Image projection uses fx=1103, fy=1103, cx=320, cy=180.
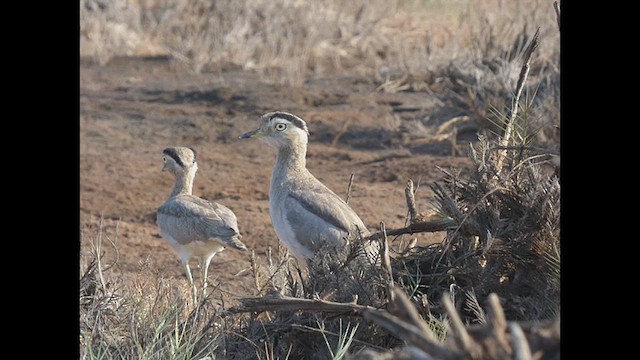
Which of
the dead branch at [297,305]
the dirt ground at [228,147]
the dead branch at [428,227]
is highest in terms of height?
the dead branch at [428,227]

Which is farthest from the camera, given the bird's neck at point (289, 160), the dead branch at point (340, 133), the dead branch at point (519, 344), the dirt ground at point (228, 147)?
the dead branch at point (340, 133)

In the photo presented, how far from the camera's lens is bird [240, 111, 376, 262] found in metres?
5.95

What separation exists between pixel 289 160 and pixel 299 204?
518 mm

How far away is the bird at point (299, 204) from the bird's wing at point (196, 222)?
45cm

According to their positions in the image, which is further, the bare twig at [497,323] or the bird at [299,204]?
the bird at [299,204]

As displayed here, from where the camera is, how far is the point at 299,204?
6195 millimetres

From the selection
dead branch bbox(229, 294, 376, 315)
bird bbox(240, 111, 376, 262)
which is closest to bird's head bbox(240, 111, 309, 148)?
bird bbox(240, 111, 376, 262)

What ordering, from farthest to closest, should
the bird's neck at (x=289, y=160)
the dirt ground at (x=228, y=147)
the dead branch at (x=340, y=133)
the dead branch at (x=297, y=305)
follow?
the dead branch at (x=340, y=133) → the dirt ground at (x=228, y=147) → the bird's neck at (x=289, y=160) → the dead branch at (x=297, y=305)

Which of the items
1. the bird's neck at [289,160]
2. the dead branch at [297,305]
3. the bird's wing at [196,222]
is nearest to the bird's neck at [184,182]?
the bird's wing at [196,222]

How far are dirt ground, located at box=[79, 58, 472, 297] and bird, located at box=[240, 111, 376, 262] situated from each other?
0.65 metres

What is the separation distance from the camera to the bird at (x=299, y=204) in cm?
595

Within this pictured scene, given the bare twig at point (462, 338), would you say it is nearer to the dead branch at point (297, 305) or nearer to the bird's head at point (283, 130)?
the dead branch at point (297, 305)

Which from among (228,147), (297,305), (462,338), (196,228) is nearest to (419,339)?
(462,338)

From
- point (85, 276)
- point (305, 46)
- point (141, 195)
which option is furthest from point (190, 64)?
point (85, 276)
